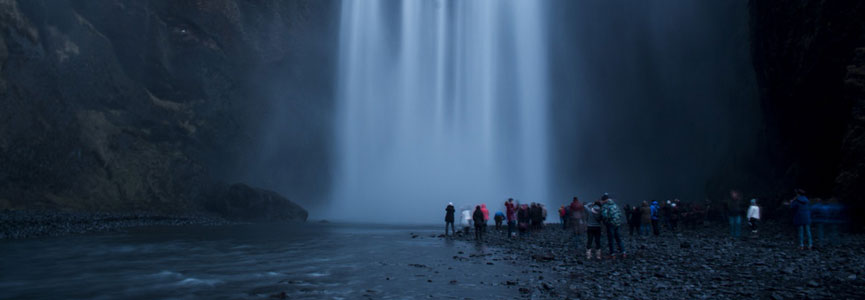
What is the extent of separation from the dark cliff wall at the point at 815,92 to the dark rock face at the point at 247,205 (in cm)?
3157

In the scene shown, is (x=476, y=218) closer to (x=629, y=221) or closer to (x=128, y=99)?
(x=629, y=221)

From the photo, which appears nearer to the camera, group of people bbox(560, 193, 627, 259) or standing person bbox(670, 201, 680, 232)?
group of people bbox(560, 193, 627, 259)

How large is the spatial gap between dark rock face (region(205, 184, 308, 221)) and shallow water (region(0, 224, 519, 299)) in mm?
21020

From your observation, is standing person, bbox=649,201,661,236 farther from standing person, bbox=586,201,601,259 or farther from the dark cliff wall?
standing person, bbox=586,201,601,259

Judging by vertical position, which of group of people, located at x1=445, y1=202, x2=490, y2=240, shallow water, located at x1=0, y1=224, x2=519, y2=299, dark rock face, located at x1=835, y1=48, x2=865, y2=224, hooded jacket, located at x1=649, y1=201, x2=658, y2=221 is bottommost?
shallow water, located at x1=0, y1=224, x2=519, y2=299

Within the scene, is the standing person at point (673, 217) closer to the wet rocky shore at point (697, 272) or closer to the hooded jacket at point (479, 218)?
the wet rocky shore at point (697, 272)

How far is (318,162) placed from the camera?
56938 mm

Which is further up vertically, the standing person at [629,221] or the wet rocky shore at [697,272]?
the standing person at [629,221]

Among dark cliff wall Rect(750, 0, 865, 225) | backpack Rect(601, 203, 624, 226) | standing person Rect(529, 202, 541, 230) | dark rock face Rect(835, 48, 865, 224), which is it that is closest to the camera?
backpack Rect(601, 203, 624, 226)

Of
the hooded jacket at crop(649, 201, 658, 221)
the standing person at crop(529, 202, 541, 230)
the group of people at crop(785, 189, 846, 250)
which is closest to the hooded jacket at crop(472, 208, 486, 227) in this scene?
the standing person at crop(529, 202, 541, 230)

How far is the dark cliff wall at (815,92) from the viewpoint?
17.0 m

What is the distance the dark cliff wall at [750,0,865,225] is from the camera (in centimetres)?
1702

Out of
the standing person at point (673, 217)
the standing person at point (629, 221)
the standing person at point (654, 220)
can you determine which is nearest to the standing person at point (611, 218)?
the standing person at point (629, 221)

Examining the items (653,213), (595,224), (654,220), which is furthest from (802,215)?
(653,213)
